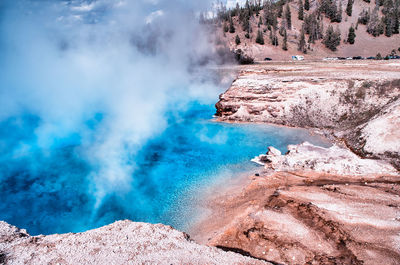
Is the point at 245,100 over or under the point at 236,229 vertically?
over

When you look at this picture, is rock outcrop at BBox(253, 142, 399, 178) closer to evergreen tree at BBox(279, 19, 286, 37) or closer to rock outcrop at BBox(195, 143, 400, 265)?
rock outcrop at BBox(195, 143, 400, 265)

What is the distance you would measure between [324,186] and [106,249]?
42.6 ft

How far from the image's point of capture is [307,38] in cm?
9000

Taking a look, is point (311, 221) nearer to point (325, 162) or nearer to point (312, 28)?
point (325, 162)

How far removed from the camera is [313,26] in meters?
87.7

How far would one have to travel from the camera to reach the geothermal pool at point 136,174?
14.9 meters

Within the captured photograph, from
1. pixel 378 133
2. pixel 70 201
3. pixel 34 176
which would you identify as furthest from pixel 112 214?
pixel 378 133

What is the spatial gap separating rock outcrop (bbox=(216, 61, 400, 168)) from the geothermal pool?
2.29 m

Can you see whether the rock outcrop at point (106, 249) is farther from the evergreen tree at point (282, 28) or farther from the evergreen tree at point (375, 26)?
the evergreen tree at point (375, 26)

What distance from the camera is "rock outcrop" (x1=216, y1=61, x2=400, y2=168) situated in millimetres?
21047

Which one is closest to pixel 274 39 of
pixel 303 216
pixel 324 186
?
pixel 324 186

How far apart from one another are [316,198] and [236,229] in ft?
16.7

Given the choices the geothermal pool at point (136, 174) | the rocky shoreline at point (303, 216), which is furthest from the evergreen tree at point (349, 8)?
the geothermal pool at point (136, 174)

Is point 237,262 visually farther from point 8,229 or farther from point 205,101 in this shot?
point 205,101
